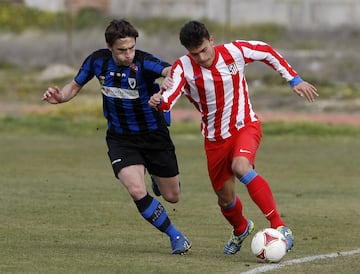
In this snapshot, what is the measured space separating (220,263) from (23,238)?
7.55 feet

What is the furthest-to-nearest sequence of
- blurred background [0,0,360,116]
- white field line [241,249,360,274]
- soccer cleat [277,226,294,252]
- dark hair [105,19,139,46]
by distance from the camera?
blurred background [0,0,360,116] → dark hair [105,19,139,46] → soccer cleat [277,226,294,252] → white field line [241,249,360,274]

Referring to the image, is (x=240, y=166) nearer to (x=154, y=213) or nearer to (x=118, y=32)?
(x=154, y=213)

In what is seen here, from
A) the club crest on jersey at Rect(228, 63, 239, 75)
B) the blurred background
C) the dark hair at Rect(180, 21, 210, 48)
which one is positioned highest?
the dark hair at Rect(180, 21, 210, 48)

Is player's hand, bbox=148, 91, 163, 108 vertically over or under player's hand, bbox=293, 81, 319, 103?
under

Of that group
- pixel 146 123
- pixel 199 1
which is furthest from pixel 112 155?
pixel 199 1

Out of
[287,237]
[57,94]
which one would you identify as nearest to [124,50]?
[57,94]

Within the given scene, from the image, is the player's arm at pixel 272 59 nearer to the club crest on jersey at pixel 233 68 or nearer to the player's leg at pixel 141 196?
the club crest on jersey at pixel 233 68

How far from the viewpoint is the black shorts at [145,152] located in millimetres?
9312

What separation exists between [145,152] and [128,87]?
0.63m

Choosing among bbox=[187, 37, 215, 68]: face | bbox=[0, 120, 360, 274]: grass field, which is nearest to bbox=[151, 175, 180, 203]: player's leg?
bbox=[0, 120, 360, 274]: grass field

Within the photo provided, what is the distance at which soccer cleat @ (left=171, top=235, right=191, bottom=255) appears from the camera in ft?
29.6

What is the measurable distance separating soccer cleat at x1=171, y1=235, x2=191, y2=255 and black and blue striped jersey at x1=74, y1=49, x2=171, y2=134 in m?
1.08

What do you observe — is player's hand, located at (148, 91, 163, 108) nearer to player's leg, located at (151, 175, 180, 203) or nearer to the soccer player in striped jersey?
the soccer player in striped jersey

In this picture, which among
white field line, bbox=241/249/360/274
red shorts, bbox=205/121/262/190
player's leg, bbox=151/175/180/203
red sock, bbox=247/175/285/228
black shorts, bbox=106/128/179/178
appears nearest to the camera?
white field line, bbox=241/249/360/274
